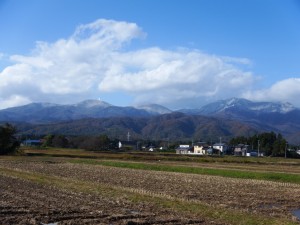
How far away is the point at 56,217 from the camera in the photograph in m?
12.7

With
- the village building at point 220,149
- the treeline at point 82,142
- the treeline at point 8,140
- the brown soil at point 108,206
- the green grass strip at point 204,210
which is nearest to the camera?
the brown soil at point 108,206

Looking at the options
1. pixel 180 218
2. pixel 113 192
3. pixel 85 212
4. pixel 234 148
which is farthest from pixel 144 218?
pixel 234 148

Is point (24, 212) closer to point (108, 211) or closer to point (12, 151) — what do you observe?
point (108, 211)

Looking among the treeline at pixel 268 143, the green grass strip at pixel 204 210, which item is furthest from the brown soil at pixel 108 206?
the treeline at pixel 268 143

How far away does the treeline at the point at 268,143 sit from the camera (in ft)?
362

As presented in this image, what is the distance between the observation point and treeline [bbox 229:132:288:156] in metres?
110

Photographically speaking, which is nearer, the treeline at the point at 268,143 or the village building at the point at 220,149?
the treeline at the point at 268,143

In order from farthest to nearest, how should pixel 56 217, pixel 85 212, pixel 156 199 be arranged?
pixel 156 199, pixel 85 212, pixel 56 217

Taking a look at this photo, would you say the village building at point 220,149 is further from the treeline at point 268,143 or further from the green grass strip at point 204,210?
the green grass strip at point 204,210

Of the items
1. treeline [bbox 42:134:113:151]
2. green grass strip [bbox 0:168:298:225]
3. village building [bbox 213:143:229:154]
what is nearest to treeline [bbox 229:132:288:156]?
village building [bbox 213:143:229:154]

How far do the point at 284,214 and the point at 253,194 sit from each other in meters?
6.65

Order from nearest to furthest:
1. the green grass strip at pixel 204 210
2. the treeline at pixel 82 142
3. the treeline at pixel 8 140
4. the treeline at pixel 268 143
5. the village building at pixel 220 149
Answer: the green grass strip at pixel 204 210 < the treeline at pixel 8 140 < the treeline at pixel 268 143 < the treeline at pixel 82 142 < the village building at pixel 220 149

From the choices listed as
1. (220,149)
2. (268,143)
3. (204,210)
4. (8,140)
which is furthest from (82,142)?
(204,210)

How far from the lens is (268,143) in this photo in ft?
391
